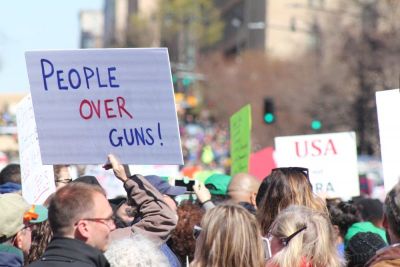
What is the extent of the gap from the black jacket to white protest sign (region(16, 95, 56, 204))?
257cm

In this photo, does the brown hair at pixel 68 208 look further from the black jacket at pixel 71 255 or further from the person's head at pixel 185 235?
the person's head at pixel 185 235


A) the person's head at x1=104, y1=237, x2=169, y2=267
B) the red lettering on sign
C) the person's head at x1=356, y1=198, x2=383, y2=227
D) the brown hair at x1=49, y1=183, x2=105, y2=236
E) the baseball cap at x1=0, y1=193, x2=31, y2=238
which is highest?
the brown hair at x1=49, y1=183, x2=105, y2=236

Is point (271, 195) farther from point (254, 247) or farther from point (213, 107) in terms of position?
point (213, 107)

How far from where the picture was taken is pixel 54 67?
6.07 meters

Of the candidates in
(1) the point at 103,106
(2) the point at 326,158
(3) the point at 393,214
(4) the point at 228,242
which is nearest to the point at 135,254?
(4) the point at 228,242

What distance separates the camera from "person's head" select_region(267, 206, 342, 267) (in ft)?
16.5

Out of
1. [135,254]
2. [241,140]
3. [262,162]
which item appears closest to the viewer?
[135,254]

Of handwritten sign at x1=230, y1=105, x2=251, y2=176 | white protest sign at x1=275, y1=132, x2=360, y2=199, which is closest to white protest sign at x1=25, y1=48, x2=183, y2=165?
handwritten sign at x1=230, y1=105, x2=251, y2=176

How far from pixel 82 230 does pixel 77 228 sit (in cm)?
2

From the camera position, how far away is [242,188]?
7.67 m

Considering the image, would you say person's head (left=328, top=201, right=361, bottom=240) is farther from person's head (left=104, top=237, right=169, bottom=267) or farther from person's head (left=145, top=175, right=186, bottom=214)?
person's head (left=104, top=237, right=169, bottom=267)

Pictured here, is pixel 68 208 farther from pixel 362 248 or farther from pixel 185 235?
pixel 362 248

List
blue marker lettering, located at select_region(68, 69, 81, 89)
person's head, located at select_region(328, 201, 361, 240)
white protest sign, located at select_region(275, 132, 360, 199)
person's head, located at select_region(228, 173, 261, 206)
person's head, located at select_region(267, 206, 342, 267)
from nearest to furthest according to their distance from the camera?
person's head, located at select_region(267, 206, 342, 267) < blue marker lettering, located at select_region(68, 69, 81, 89) < person's head, located at select_region(228, 173, 261, 206) < person's head, located at select_region(328, 201, 361, 240) < white protest sign, located at select_region(275, 132, 360, 199)

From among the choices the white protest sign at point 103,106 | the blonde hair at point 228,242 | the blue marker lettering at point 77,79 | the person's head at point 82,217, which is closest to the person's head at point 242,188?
the white protest sign at point 103,106
